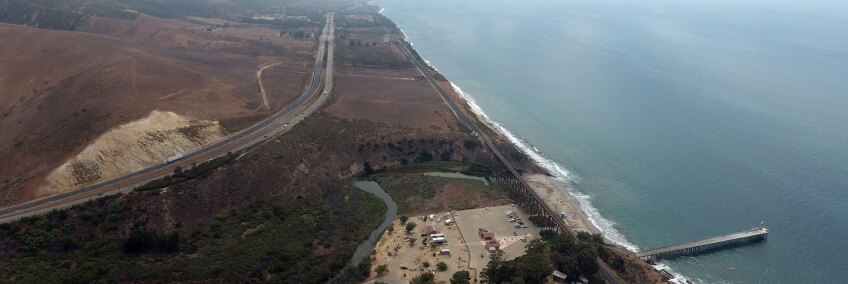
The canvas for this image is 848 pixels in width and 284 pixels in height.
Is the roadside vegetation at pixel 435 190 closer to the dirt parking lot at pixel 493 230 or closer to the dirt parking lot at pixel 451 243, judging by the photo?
the dirt parking lot at pixel 493 230

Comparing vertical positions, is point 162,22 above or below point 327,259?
above

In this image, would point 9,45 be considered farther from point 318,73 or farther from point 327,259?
point 327,259

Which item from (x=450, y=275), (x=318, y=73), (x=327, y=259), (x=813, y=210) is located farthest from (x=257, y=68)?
(x=813, y=210)

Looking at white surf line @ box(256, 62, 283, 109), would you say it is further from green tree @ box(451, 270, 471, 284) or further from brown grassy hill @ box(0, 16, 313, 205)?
green tree @ box(451, 270, 471, 284)

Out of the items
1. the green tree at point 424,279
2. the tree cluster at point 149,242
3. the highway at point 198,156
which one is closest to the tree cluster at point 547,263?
the green tree at point 424,279

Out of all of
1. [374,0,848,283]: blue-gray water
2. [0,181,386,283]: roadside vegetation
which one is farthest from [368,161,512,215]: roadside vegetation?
[374,0,848,283]: blue-gray water

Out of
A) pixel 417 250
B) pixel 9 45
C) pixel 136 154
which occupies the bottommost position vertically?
→ pixel 417 250
